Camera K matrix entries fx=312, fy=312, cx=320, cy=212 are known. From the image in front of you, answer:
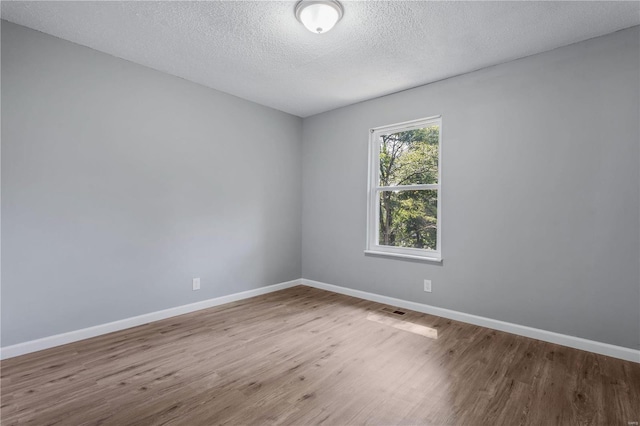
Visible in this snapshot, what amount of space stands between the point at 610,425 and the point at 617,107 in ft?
7.49

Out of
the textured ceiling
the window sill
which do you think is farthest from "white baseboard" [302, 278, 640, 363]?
the textured ceiling

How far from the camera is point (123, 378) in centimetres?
211

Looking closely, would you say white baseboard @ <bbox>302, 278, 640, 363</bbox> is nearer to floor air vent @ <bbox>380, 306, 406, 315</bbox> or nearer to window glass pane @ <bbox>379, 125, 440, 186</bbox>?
floor air vent @ <bbox>380, 306, 406, 315</bbox>

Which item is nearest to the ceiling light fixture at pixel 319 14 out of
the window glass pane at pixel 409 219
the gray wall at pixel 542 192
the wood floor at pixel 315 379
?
the gray wall at pixel 542 192

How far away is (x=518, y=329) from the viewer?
2891 mm

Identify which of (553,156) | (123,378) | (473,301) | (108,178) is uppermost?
(553,156)

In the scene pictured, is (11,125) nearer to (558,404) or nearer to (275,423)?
(275,423)

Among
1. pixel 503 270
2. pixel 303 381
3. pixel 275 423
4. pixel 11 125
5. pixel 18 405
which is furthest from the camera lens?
pixel 503 270

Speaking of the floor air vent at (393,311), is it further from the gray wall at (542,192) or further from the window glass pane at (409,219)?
the window glass pane at (409,219)

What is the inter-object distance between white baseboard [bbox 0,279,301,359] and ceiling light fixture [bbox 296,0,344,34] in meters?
3.04

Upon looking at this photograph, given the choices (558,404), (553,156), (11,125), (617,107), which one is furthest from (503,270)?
(11,125)

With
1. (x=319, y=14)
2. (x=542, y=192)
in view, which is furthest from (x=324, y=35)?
(x=542, y=192)

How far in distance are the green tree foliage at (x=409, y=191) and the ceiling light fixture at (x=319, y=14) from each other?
72.6 inches

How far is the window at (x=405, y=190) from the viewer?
3.57 m
